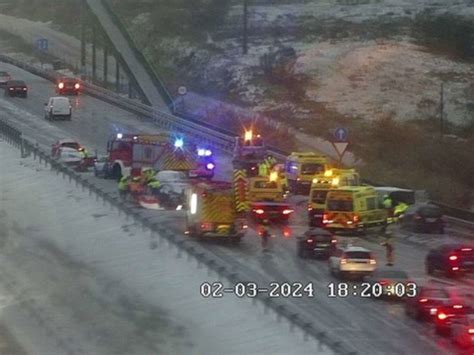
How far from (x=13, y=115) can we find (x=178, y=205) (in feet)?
69.9

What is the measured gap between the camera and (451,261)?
2092 centimetres

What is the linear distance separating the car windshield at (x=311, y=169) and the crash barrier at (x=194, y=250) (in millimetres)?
6546

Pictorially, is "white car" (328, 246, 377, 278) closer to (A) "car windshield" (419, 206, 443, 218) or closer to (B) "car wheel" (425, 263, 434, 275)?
(B) "car wheel" (425, 263, 434, 275)

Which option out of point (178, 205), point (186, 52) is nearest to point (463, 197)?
point (178, 205)

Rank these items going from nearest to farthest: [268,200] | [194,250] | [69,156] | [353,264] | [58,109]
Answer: [194,250] < [353,264] < [268,200] < [69,156] < [58,109]

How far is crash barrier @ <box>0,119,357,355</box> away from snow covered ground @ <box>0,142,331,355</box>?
12cm

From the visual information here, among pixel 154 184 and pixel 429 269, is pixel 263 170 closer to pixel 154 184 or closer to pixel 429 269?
pixel 154 184

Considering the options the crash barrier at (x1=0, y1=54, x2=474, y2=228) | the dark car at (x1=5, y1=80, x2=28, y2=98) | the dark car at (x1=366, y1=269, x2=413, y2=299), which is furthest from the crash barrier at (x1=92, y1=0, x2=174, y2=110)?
the dark car at (x1=366, y1=269, x2=413, y2=299)

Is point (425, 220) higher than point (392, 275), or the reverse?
point (392, 275)

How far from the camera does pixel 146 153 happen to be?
32.1 m

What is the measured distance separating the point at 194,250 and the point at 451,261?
424 cm

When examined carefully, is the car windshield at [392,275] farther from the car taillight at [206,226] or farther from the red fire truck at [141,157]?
the red fire truck at [141,157]

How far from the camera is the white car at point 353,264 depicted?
1988 centimetres

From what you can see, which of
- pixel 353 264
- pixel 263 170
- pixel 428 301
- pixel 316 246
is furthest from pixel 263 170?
pixel 428 301
